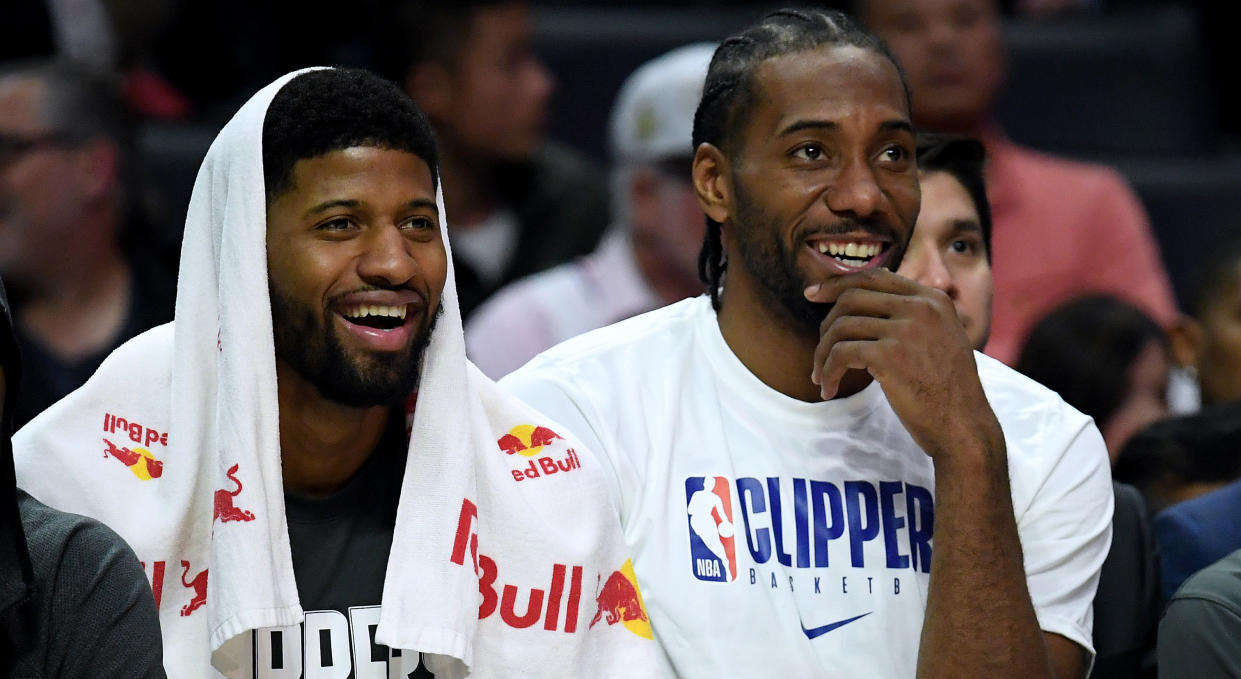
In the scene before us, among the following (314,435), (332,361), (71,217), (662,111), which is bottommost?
(314,435)

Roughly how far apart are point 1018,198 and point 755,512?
246 centimetres

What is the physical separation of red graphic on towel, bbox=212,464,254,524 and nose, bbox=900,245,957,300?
1306mm

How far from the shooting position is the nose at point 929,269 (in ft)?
10.5

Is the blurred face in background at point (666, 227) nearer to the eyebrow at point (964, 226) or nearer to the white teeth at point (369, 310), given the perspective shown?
the eyebrow at point (964, 226)

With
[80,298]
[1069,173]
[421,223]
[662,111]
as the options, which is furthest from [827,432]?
[1069,173]

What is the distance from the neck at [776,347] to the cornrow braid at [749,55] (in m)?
0.13

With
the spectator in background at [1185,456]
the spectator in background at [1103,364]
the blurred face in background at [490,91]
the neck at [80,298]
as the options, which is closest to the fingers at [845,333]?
the spectator in background at [1185,456]

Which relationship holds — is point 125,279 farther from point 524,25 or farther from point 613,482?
point 613,482

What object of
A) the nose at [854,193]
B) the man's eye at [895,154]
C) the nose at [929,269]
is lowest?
the nose at [929,269]

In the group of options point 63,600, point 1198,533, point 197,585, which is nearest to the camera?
point 63,600

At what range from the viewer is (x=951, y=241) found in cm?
329

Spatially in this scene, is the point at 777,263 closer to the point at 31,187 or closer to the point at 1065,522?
the point at 1065,522

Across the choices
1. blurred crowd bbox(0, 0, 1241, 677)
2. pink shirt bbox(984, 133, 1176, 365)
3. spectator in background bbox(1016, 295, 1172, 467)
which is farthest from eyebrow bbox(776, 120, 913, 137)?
pink shirt bbox(984, 133, 1176, 365)

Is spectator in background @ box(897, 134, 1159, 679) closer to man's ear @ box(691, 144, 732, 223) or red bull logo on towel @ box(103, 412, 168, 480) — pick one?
man's ear @ box(691, 144, 732, 223)
